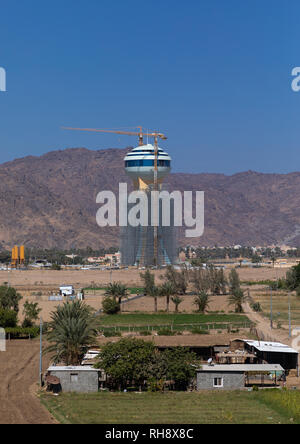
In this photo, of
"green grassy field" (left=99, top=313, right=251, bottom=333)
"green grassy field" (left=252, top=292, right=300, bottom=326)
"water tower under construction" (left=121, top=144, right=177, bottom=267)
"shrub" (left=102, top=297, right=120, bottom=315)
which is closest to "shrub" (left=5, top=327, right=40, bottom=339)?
"green grassy field" (left=99, top=313, right=251, bottom=333)

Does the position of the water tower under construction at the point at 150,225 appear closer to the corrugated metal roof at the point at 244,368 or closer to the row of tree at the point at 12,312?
the row of tree at the point at 12,312

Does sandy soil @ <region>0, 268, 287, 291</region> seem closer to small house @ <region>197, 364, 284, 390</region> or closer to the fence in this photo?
the fence

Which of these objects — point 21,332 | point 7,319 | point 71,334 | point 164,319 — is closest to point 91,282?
point 164,319

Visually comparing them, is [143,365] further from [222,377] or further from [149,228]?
[149,228]

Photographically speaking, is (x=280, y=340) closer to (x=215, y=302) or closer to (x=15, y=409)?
(x=15, y=409)

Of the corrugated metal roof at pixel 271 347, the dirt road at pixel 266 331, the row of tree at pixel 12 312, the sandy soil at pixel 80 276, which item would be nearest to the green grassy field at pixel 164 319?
the dirt road at pixel 266 331
